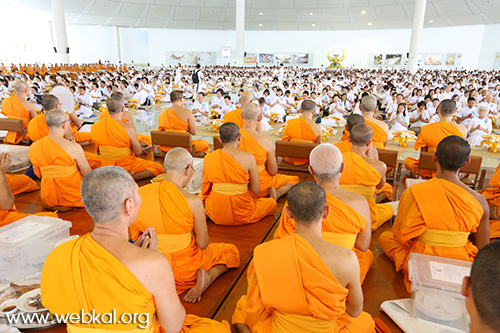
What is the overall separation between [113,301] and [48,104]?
4.49 meters

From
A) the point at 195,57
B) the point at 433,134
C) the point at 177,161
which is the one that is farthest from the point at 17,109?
the point at 195,57

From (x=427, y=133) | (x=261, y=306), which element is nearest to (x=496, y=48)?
(x=427, y=133)

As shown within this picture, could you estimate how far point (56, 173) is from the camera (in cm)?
392

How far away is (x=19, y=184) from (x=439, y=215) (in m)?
4.73

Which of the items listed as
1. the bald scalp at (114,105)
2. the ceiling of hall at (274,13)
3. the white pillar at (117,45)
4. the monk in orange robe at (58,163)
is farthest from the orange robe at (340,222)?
the white pillar at (117,45)

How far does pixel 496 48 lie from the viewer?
24.0 m

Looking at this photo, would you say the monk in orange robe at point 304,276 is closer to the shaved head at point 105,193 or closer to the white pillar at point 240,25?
the shaved head at point 105,193

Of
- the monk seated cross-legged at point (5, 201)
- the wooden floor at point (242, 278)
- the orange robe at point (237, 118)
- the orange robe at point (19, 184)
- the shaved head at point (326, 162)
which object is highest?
the shaved head at point (326, 162)

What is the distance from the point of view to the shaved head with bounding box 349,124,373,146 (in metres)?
3.15

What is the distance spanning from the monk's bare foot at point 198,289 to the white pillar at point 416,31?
19931 mm

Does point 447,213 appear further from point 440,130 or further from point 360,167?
point 440,130

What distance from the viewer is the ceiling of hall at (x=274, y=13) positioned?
78.7ft

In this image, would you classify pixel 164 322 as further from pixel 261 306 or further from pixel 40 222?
pixel 40 222

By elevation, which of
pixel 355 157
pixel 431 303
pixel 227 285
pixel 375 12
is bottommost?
pixel 227 285
